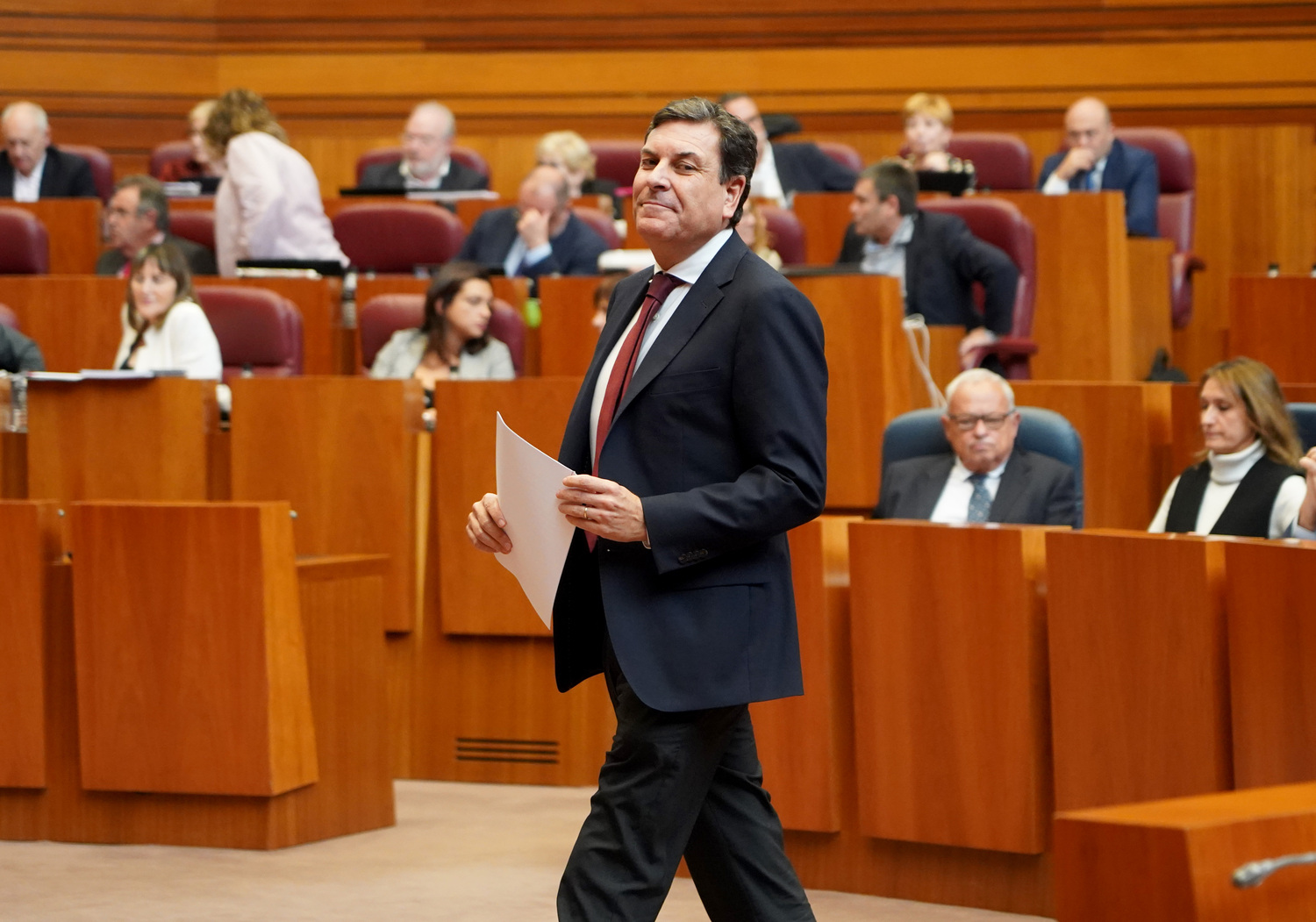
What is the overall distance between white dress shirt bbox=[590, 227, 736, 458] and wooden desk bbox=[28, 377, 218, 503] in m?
1.87

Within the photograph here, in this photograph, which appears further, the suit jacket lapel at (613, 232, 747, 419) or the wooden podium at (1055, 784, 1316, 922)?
the suit jacket lapel at (613, 232, 747, 419)

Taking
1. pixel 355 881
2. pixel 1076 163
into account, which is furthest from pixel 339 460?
pixel 1076 163

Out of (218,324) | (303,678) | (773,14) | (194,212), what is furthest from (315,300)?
(773,14)

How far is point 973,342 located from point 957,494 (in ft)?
3.04

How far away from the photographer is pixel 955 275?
14.0 ft

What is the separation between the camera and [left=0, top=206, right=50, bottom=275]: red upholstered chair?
188 inches

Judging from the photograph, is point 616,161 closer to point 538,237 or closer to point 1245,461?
point 538,237

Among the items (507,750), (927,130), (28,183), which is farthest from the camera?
(28,183)

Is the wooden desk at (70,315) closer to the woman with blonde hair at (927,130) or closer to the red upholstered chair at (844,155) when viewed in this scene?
the woman with blonde hair at (927,130)

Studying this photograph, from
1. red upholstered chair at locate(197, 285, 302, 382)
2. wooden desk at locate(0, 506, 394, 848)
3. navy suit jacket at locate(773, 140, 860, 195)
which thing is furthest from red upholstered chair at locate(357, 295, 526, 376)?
navy suit jacket at locate(773, 140, 860, 195)

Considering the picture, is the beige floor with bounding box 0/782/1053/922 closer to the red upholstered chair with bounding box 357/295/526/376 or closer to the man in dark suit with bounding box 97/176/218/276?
the red upholstered chair with bounding box 357/295/526/376

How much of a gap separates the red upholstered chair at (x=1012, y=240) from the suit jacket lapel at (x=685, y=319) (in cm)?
262

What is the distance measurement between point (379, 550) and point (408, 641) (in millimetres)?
200

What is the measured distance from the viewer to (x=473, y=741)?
3.46 meters
